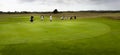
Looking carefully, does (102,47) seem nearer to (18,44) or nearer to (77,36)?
(77,36)

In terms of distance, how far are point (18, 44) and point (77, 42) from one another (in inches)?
220

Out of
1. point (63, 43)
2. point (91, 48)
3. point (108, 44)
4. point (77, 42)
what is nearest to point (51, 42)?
point (63, 43)

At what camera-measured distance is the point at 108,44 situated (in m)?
22.7

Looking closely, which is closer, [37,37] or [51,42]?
[51,42]

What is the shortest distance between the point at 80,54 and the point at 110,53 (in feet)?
8.14

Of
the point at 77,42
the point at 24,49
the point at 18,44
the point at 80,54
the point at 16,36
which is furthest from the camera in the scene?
the point at 16,36

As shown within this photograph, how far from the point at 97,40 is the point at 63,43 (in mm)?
4042

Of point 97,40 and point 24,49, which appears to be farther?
point 97,40

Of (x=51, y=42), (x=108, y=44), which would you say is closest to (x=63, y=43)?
(x=51, y=42)

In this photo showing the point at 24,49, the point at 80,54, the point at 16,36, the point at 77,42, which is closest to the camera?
the point at 80,54

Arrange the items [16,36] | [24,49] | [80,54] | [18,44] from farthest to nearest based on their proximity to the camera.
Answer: [16,36] < [18,44] < [24,49] < [80,54]

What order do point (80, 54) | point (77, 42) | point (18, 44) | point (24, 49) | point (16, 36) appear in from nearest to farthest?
point (80, 54)
point (24, 49)
point (18, 44)
point (77, 42)
point (16, 36)

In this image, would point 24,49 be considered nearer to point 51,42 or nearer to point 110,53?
point 51,42

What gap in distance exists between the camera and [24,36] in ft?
81.4
